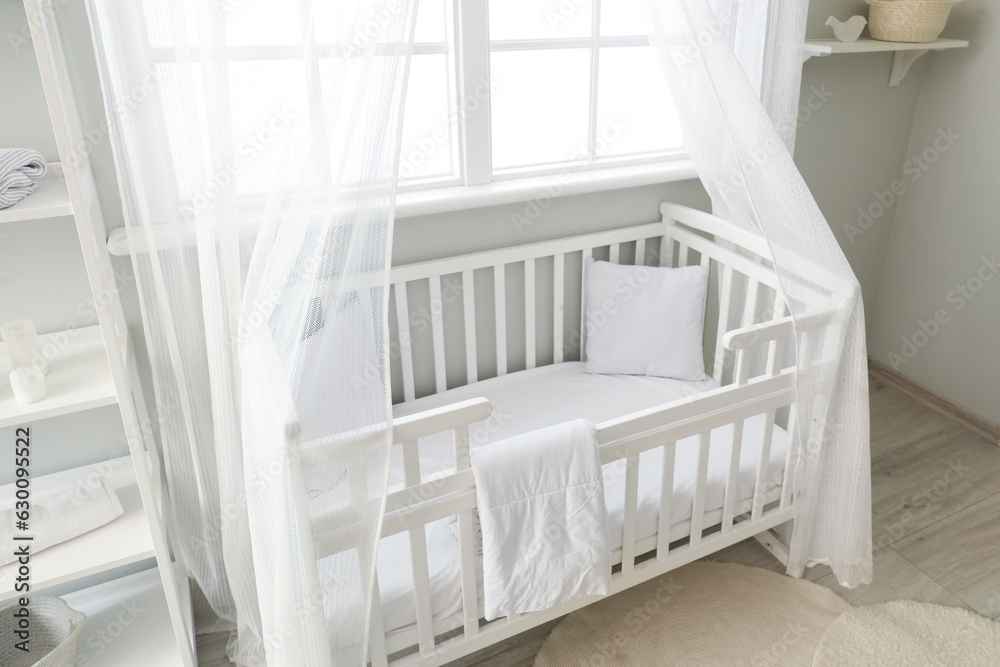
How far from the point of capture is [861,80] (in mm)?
2529

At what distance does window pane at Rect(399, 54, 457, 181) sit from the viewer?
6.37 ft

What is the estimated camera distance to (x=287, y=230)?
47.7 inches

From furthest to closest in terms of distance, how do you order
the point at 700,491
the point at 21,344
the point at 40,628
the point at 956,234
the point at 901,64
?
1. the point at 956,234
2. the point at 901,64
3. the point at 700,491
4. the point at 40,628
5. the point at 21,344

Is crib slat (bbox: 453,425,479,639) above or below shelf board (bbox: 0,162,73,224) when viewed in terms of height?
below

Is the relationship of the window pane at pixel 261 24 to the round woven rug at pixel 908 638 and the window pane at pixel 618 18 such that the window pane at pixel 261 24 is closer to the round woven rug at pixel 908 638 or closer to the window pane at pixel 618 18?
the window pane at pixel 618 18

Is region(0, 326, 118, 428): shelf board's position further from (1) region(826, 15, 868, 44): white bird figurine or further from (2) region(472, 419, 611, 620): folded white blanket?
(1) region(826, 15, 868, 44): white bird figurine

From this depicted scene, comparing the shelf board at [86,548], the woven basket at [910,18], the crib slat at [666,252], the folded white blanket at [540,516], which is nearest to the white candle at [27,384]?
the shelf board at [86,548]

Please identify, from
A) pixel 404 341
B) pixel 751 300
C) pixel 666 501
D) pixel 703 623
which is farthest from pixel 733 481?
pixel 404 341

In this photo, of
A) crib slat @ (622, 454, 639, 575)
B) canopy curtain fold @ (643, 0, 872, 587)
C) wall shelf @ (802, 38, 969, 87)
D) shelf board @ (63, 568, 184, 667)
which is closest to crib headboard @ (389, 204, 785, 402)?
canopy curtain fold @ (643, 0, 872, 587)

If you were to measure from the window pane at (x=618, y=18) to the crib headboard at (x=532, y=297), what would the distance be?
55 cm

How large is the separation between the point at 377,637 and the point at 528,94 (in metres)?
1.51

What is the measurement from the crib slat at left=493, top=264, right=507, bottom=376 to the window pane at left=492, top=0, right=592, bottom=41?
66cm

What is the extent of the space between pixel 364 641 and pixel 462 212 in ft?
3.85

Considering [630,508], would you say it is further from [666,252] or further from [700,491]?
[666,252]
